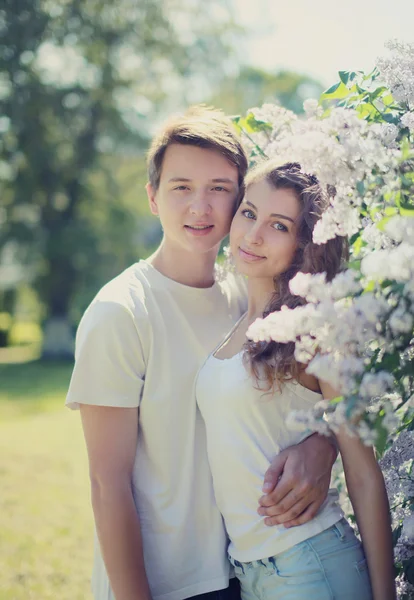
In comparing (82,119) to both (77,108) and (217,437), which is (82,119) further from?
(217,437)

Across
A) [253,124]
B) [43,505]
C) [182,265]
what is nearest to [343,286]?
[182,265]

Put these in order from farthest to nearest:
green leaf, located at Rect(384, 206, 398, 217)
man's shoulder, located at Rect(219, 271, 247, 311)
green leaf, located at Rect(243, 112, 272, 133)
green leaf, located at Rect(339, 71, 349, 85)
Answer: man's shoulder, located at Rect(219, 271, 247, 311) < green leaf, located at Rect(243, 112, 272, 133) < green leaf, located at Rect(339, 71, 349, 85) < green leaf, located at Rect(384, 206, 398, 217)

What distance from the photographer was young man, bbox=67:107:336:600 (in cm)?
243

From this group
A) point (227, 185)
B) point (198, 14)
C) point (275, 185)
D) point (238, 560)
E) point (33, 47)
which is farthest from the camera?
point (198, 14)

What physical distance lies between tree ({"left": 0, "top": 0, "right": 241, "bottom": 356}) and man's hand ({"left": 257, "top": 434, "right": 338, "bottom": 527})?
733 inches

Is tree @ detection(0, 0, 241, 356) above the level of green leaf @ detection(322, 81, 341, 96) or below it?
above

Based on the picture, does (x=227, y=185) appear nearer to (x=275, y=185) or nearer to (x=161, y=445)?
(x=275, y=185)

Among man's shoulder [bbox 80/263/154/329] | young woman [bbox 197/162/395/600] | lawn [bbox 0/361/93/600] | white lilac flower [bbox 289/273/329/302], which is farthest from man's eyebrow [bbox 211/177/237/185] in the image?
lawn [bbox 0/361/93/600]

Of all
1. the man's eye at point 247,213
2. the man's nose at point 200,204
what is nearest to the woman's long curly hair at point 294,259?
the man's eye at point 247,213

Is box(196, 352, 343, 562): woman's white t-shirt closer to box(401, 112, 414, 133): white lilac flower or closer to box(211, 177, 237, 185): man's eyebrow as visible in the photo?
box(211, 177, 237, 185): man's eyebrow

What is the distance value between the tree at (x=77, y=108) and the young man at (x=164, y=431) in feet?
59.2

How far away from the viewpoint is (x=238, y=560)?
2412 mm

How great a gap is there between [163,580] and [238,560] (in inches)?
12.6

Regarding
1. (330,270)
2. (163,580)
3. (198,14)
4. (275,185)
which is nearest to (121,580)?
(163,580)
